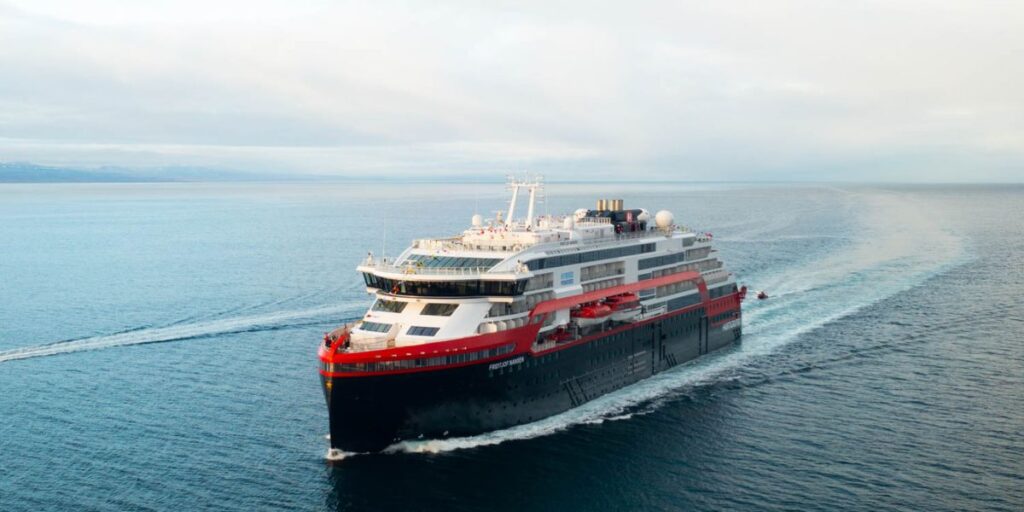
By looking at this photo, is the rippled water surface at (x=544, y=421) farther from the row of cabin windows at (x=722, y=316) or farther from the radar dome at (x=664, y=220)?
the radar dome at (x=664, y=220)

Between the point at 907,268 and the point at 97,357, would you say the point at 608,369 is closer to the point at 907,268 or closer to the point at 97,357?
the point at 97,357

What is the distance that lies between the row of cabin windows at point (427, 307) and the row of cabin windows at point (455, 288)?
0.67 m

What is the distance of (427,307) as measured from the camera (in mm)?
48438

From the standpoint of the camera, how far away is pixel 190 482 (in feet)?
135

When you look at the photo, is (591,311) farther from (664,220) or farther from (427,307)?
(664,220)

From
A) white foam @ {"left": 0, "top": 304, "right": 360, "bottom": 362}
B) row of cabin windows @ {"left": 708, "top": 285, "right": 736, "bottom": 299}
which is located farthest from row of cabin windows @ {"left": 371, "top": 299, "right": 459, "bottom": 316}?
row of cabin windows @ {"left": 708, "top": 285, "right": 736, "bottom": 299}

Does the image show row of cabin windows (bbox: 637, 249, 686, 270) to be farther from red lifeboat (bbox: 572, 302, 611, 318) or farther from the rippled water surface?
the rippled water surface

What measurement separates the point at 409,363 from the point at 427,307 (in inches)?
196

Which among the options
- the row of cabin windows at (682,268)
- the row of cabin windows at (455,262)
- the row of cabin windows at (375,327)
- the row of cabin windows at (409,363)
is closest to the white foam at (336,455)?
the row of cabin windows at (409,363)

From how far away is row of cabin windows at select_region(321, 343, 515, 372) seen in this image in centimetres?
4362

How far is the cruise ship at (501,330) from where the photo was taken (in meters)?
44.5

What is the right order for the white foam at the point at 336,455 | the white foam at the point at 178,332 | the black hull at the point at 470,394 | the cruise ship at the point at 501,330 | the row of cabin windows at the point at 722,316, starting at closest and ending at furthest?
the white foam at the point at 336,455 < the black hull at the point at 470,394 < the cruise ship at the point at 501,330 < the white foam at the point at 178,332 < the row of cabin windows at the point at 722,316

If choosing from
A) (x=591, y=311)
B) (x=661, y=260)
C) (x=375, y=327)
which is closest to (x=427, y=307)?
(x=375, y=327)

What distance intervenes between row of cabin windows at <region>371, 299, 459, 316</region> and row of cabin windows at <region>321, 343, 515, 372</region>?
3164mm
